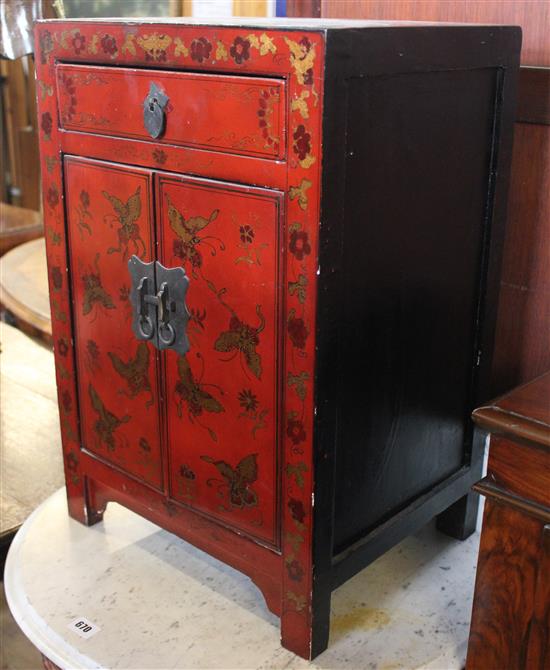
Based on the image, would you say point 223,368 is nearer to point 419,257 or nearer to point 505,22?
point 419,257

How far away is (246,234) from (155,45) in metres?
0.26

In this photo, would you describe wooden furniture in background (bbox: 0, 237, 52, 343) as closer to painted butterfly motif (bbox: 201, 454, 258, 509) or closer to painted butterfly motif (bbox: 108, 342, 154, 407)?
painted butterfly motif (bbox: 108, 342, 154, 407)

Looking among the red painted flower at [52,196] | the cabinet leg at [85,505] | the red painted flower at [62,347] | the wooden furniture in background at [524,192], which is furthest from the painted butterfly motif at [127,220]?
the wooden furniture in background at [524,192]

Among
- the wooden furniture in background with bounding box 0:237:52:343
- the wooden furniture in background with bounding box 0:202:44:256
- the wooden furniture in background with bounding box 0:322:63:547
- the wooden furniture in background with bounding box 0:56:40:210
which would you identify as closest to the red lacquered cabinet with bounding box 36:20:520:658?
the wooden furniture in background with bounding box 0:322:63:547

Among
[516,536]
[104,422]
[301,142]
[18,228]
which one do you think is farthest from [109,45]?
[18,228]

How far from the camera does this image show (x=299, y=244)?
99 cm

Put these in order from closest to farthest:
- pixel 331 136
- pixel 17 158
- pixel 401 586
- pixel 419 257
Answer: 1. pixel 331 136
2. pixel 419 257
3. pixel 401 586
4. pixel 17 158

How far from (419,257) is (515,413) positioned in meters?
0.25

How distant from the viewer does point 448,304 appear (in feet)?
3.97

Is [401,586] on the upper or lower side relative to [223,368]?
lower

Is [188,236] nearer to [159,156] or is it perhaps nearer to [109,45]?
Result: [159,156]

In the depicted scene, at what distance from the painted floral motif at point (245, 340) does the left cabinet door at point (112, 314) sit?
16cm

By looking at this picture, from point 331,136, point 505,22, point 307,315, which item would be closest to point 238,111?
point 331,136

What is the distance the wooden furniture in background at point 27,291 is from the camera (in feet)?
8.79
